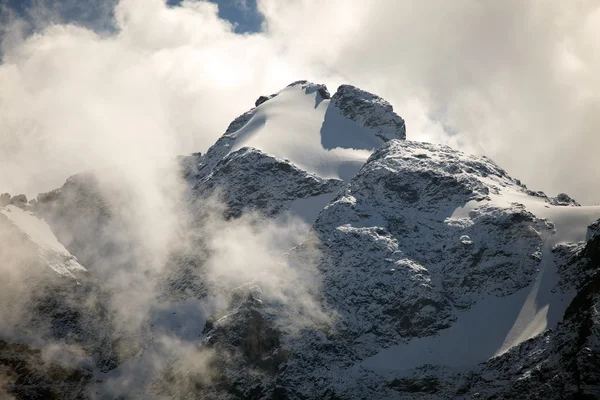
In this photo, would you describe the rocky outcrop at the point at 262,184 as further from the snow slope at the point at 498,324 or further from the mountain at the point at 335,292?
the snow slope at the point at 498,324

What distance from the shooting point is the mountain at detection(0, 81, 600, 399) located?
126m

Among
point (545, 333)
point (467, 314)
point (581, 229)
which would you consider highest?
point (581, 229)

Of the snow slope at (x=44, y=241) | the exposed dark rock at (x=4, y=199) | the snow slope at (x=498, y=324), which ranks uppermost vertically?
the exposed dark rock at (x=4, y=199)

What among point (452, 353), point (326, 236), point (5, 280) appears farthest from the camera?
point (5, 280)

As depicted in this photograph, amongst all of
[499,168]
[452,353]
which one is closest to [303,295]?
[452,353]

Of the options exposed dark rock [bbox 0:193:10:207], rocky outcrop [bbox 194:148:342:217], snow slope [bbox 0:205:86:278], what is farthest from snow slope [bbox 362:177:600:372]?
exposed dark rock [bbox 0:193:10:207]

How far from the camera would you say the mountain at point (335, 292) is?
12638cm

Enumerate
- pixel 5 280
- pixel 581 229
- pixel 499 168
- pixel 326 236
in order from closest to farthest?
pixel 581 229 → pixel 326 236 → pixel 5 280 → pixel 499 168

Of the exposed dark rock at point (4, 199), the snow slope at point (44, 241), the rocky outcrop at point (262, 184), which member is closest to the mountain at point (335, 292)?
the rocky outcrop at point (262, 184)

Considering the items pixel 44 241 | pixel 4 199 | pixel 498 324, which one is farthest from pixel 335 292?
pixel 4 199

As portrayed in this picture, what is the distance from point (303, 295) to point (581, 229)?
52.9 meters

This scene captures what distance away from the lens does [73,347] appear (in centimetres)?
15475

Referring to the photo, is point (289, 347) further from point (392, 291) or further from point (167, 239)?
point (167, 239)

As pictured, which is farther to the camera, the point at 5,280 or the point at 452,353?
the point at 5,280
